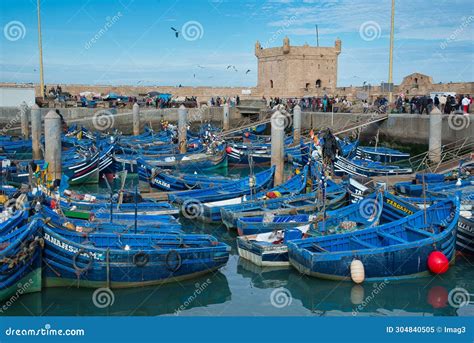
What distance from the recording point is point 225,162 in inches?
1085

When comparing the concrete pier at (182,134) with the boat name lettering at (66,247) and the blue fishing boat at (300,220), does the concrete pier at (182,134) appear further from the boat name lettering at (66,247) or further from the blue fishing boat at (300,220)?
the boat name lettering at (66,247)

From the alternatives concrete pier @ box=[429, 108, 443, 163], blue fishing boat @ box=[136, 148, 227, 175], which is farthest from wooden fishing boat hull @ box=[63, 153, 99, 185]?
concrete pier @ box=[429, 108, 443, 163]

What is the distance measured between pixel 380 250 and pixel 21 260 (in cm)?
671

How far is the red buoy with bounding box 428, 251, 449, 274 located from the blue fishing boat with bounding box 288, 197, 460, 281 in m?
0.08

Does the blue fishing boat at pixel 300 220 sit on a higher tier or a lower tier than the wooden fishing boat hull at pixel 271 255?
higher

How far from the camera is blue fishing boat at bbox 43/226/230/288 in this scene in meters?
11.8

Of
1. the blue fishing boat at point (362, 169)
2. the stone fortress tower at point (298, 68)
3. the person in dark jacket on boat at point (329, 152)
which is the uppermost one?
the stone fortress tower at point (298, 68)

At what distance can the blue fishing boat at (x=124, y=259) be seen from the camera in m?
11.8

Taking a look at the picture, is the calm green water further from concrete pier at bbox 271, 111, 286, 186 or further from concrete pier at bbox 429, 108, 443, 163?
concrete pier at bbox 429, 108, 443, 163

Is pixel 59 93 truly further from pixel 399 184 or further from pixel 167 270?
pixel 167 270

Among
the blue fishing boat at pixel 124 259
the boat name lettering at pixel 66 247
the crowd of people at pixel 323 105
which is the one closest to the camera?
the boat name lettering at pixel 66 247

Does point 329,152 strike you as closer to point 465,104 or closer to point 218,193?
point 218,193

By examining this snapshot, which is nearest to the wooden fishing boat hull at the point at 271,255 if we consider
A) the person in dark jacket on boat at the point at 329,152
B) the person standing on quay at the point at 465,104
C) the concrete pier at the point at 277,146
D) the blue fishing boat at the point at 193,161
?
the concrete pier at the point at 277,146

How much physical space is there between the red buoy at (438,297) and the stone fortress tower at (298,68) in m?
40.9
